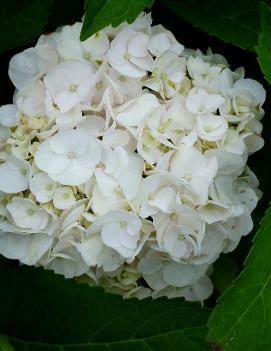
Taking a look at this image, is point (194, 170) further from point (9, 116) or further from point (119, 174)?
point (9, 116)

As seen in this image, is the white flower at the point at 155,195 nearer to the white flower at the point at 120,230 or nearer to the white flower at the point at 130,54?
the white flower at the point at 120,230

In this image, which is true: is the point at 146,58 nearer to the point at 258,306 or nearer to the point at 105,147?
the point at 105,147

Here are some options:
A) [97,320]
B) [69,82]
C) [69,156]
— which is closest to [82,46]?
[69,82]

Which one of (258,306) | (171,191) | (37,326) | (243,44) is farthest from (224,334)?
(243,44)

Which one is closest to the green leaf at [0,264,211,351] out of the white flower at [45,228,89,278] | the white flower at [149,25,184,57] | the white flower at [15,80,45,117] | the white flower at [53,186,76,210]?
the white flower at [45,228,89,278]

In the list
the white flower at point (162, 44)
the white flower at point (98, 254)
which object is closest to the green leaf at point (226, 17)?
the white flower at point (162, 44)

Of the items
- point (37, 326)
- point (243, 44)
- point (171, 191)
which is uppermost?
point (243, 44)

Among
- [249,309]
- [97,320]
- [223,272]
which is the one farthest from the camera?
[223,272]
